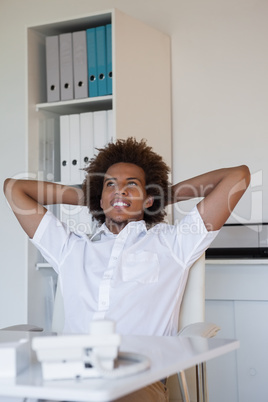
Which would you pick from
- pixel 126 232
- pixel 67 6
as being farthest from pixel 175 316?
pixel 67 6

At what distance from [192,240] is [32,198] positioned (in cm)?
63

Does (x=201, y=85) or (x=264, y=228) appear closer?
(x=264, y=228)

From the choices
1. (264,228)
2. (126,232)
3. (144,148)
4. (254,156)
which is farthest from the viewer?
(254,156)

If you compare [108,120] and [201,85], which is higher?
[201,85]

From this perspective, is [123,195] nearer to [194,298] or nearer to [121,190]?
[121,190]

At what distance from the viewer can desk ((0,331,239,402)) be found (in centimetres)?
84

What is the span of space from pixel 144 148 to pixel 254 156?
2.81 feet

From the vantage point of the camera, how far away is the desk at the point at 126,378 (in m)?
0.84

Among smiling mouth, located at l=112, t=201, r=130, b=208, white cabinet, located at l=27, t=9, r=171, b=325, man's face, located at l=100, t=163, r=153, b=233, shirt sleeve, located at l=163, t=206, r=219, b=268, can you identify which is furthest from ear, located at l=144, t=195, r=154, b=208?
white cabinet, located at l=27, t=9, r=171, b=325

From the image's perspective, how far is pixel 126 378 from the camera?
35.7 inches

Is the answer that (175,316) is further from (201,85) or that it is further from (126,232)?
(201,85)

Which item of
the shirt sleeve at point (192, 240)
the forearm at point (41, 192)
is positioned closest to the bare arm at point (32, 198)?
the forearm at point (41, 192)

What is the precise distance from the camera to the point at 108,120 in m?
2.80

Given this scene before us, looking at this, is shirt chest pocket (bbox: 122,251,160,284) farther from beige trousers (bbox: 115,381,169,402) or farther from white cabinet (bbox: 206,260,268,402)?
white cabinet (bbox: 206,260,268,402)
